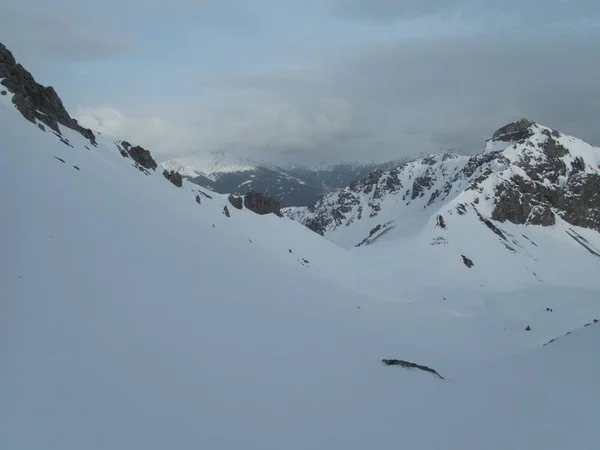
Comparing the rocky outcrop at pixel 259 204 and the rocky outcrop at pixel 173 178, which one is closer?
the rocky outcrop at pixel 173 178

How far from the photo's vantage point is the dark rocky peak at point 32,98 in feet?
113

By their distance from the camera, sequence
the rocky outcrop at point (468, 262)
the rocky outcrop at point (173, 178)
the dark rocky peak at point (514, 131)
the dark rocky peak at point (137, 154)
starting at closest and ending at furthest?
the dark rocky peak at point (137, 154) < the rocky outcrop at point (173, 178) < the rocky outcrop at point (468, 262) < the dark rocky peak at point (514, 131)

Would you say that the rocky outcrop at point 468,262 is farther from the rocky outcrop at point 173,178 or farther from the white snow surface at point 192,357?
the rocky outcrop at point 173,178

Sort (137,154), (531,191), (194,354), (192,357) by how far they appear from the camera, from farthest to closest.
A: (531,191)
(137,154)
(194,354)
(192,357)

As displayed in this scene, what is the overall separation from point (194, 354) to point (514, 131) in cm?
19214

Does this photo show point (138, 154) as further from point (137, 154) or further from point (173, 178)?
point (173, 178)

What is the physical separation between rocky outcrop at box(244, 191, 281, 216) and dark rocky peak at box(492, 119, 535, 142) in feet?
420

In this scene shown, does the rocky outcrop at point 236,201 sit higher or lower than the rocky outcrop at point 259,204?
lower

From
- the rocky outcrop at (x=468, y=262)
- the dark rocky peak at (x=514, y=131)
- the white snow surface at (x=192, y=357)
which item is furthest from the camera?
the dark rocky peak at (x=514, y=131)

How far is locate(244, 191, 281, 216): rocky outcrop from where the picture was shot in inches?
3071

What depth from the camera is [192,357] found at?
1199 centimetres

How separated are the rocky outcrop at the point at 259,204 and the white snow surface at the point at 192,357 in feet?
153

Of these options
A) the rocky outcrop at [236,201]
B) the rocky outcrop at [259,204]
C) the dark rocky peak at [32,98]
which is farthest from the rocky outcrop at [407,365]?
the rocky outcrop at [259,204]

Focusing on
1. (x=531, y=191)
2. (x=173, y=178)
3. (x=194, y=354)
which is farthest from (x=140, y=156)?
(x=531, y=191)
